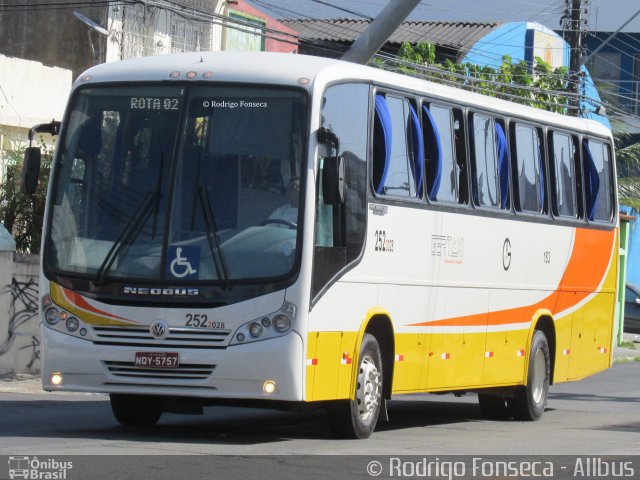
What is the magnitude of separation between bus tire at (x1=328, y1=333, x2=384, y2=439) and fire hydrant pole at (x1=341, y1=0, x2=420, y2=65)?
19.0 ft

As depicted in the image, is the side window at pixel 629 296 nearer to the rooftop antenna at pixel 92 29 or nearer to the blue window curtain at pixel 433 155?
the rooftop antenna at pixel 92 29

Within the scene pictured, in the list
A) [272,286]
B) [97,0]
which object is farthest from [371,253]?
[97,0]

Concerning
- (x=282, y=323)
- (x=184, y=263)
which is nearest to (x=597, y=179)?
(x=282, y=323)

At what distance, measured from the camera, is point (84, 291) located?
1188 cm

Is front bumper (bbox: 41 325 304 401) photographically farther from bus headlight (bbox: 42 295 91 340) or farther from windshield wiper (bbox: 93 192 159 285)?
windshield wiper (bbox: 93 192 159 285)

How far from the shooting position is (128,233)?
1182 centimetres

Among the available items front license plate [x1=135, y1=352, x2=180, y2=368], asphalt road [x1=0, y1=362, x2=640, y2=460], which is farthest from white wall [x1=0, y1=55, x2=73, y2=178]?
front license plate [x1=135, y1=352, x2=180, y2=368]

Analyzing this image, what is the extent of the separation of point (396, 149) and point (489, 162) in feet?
8.31

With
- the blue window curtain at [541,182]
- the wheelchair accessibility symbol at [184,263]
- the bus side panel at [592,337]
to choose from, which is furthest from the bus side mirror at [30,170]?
the bus side panel at [592,337]

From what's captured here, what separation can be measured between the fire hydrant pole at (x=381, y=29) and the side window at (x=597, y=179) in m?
2.97

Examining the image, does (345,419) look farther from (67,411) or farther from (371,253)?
(67,411)

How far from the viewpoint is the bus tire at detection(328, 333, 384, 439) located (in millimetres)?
12312

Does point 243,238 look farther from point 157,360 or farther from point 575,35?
point 575,35

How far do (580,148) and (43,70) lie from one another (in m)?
12.5
